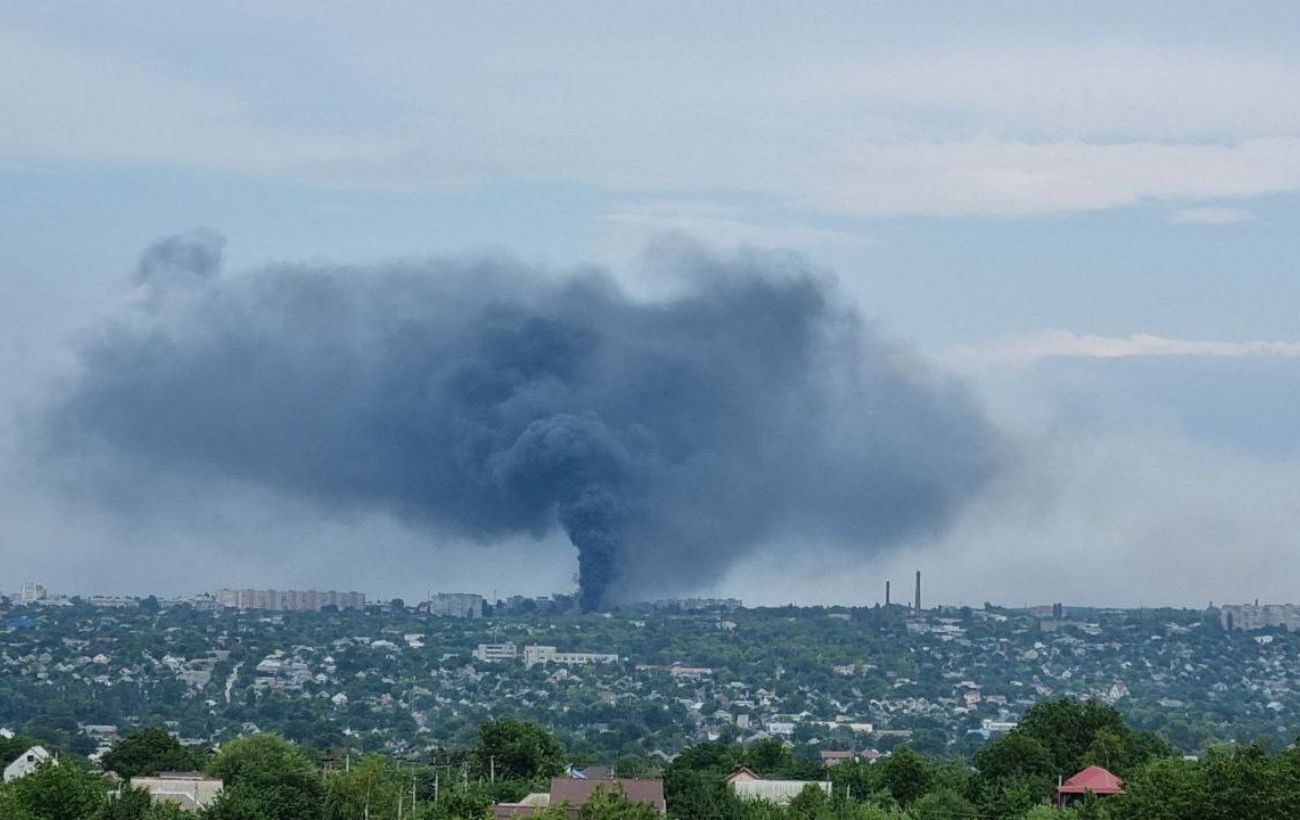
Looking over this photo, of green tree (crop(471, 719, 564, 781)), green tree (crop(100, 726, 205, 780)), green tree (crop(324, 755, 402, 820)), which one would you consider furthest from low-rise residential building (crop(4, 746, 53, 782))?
green tree (crop(471, 719, 564, 781))

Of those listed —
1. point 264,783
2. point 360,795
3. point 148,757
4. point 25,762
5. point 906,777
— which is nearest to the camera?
point 264,783

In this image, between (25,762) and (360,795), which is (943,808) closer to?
(360,795)

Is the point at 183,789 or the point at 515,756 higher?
the point at 515,756

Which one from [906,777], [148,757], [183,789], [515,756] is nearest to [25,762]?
[148,757]

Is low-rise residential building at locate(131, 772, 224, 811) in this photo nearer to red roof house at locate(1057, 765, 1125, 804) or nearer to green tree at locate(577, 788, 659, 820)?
green tree at locate(577, 788, 659, 820)

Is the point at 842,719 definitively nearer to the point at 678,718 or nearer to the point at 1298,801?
A: the point at 678,718

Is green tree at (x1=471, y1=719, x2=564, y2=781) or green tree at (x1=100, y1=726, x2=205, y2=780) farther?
green tree at (x1=471, y1=719, x2=564, y2=781)

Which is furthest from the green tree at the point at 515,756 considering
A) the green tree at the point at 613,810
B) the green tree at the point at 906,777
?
the green tree at the point at 613,810

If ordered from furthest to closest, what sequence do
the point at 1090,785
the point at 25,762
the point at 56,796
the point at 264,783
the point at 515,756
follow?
the point at 515,756, the point at 25,762, the point at 1090,785, the point at 264,783, the point at 56,796

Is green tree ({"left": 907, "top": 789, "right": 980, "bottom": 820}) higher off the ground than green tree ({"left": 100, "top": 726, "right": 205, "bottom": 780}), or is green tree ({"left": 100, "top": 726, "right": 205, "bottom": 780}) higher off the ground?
green tree ({"left": 100, "top": 726, "right": 205, "bottom": 780})
